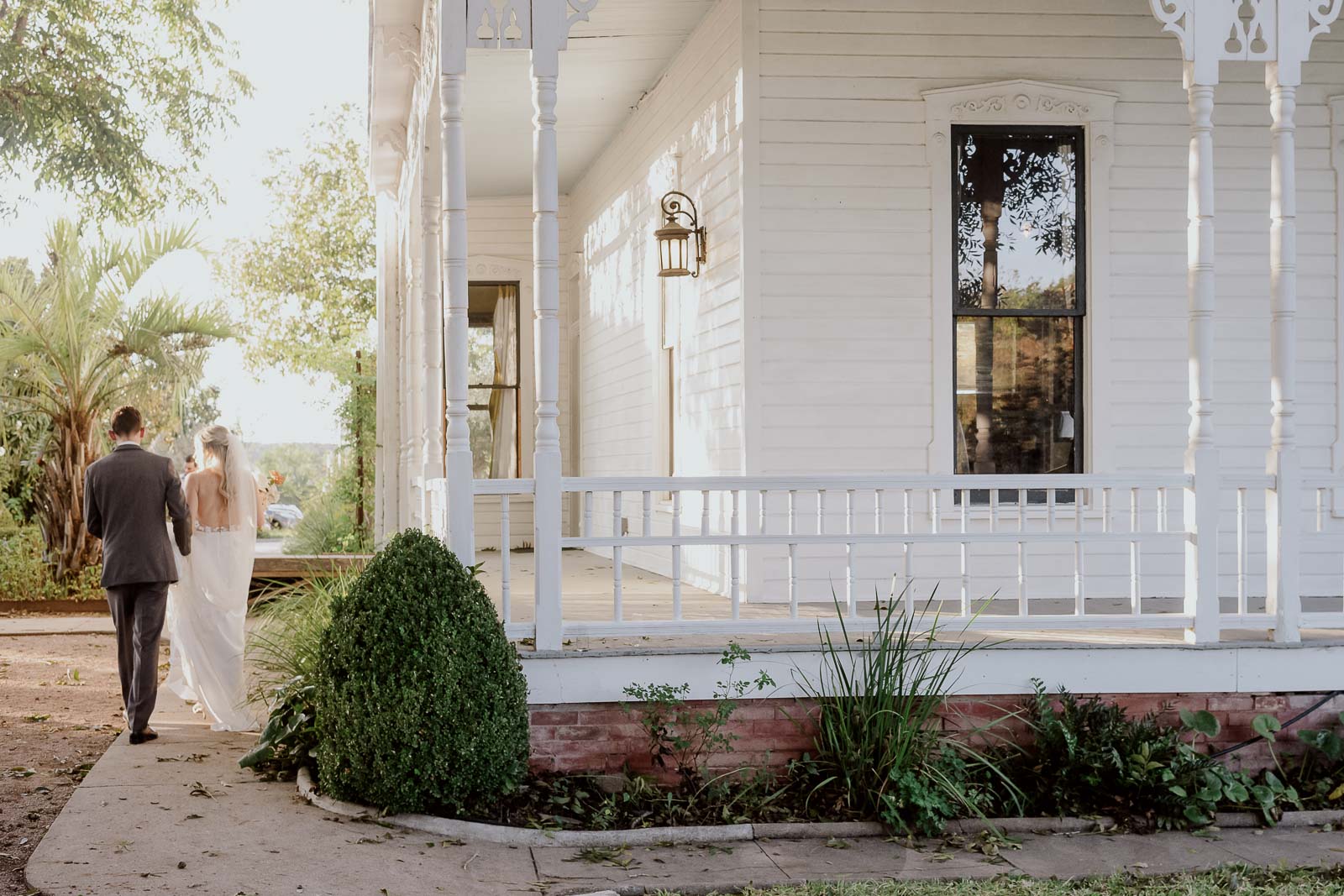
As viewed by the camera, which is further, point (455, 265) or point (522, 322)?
point (522, 322)

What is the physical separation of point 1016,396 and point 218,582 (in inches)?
189

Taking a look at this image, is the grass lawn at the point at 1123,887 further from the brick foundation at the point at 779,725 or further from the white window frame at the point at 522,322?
the white window frame at the point at 522,322

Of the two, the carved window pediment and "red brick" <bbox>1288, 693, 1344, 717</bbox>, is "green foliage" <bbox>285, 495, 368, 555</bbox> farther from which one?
"red brick" <bbox>1288, 693, 1344, 717</bbox>

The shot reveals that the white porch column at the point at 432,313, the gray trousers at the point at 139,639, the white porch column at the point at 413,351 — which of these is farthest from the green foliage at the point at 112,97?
the gray trousers at the point at 139,639

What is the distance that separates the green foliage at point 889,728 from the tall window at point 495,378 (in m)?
9.19

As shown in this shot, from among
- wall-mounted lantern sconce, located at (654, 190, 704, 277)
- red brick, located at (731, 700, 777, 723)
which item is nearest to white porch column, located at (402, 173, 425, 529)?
wall-mounted lantern sconce, located at (654, 190, 704, 277)

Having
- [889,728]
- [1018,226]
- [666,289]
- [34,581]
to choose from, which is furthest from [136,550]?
[34,581]

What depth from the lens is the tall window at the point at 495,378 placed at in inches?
591

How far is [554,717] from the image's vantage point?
19.9 ft

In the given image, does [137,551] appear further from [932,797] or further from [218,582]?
[932,797]

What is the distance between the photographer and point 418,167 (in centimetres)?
948

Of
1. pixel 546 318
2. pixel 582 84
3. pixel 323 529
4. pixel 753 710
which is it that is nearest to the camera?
pixel 546 318

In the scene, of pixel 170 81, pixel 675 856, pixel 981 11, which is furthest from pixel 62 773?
pixel 170 81

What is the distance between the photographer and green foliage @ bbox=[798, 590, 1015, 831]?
5.76 metres
